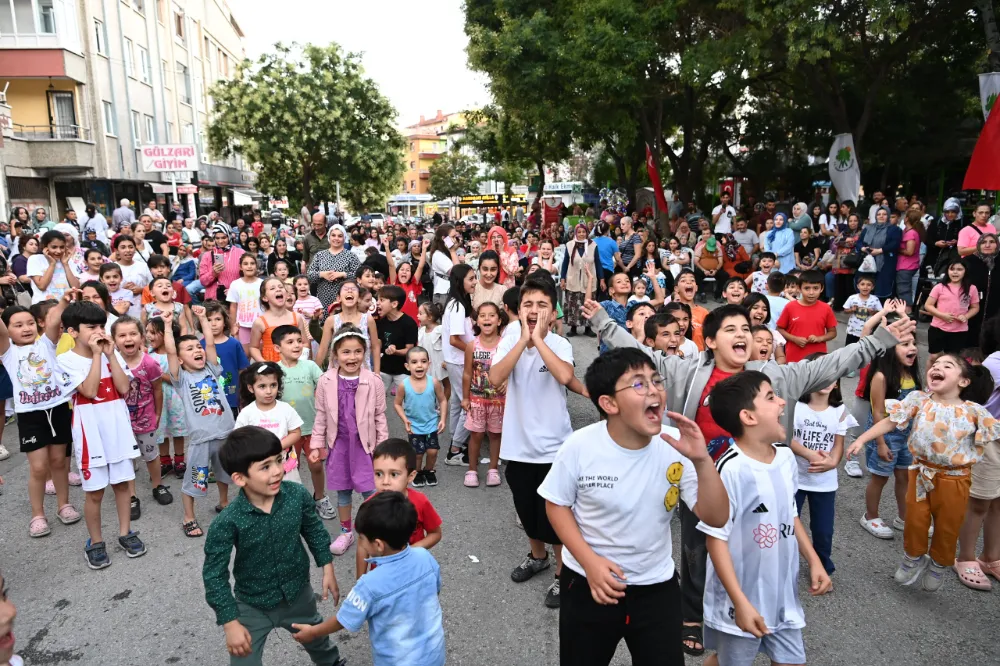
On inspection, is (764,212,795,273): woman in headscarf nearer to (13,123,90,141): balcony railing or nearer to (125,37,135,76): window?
(13,123,90,141): balcony railing

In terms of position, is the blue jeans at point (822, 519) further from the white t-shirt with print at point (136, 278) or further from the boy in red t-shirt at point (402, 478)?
the white t-shirt with print at point (136, 278)

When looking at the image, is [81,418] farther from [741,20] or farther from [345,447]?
[741,20]

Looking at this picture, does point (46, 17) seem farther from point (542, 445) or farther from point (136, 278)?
point (542, 445)

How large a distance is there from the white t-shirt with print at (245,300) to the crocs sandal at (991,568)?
6301 millimetres

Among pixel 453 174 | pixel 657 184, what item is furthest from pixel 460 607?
pixel 453 174

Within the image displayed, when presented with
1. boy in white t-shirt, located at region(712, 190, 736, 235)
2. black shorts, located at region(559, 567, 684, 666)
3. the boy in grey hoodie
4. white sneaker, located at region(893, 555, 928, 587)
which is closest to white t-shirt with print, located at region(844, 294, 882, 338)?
white sneaker, located at region(893, 555, 928, 587)

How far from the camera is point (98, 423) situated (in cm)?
477

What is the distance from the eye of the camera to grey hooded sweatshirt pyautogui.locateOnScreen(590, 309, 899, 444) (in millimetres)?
3488

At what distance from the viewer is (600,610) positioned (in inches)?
104

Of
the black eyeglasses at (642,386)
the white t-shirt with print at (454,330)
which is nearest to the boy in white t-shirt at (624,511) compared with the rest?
the black eyeglasses at (642,386)

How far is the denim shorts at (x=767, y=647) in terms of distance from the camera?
2.86m

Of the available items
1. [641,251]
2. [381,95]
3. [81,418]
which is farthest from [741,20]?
[381,95]

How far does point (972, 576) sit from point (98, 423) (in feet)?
18.1

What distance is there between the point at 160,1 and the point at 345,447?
36679mm
